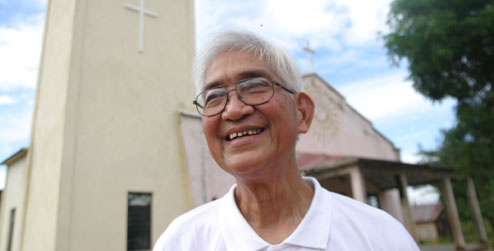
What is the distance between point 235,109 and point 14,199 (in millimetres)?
10283

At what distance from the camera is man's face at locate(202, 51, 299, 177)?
1287 mm

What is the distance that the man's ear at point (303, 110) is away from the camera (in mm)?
1545

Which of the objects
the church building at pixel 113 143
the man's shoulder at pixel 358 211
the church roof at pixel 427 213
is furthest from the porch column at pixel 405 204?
the church roof at pixel 427 213

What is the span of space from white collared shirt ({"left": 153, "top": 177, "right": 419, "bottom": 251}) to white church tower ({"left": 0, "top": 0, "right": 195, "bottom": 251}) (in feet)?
21.2

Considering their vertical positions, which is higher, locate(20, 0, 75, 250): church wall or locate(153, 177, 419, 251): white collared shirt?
locate(20, 0, 75, 250): church wall

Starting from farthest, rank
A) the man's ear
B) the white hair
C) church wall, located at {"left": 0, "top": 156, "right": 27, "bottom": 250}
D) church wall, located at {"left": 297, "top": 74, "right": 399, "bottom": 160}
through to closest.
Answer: church wall, located at {"left": 297, "top": 74, "right": 399, "bottom": 160}
church wall, located at {"left": 0, "top": 156, "right": 27, "bottom": 250}
the man's ear
the white hair

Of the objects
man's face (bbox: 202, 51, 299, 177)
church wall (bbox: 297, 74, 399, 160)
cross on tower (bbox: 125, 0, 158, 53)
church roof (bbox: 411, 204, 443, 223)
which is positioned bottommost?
church roof (bbox: 411, 204, 443, 223)

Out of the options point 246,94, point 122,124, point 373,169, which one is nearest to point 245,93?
point 246,94

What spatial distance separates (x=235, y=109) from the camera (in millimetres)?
1312

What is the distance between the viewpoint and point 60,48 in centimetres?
859

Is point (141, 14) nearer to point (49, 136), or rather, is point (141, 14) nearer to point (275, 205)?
point (49, 136)

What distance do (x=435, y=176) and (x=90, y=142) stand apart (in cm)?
1155

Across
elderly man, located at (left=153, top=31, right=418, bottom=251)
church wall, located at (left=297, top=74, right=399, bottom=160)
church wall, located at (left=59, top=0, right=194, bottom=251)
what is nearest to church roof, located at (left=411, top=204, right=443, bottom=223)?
church wall, located at (left=297, top=74, right=399, bottom=160)

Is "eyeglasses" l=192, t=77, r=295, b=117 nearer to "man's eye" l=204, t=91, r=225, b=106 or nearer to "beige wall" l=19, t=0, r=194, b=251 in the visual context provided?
"man's eye" l=204, t=91, r=225, b=106
